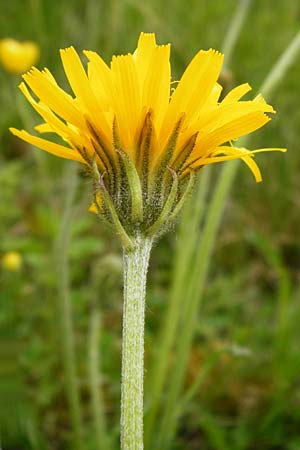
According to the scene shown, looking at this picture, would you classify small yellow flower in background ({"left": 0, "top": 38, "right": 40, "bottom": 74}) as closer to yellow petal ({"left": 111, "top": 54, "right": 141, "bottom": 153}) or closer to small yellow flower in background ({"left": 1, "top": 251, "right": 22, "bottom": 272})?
small yellow flower in background ({"left": 1, "top": 251, "right": 22, "bottom": 272})

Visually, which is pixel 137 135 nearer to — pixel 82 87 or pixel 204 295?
pixel 82 87

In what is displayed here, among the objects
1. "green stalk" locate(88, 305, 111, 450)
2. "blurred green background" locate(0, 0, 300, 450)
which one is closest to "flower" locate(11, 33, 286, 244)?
"blurred green background" locate(0, 0, 300, 450)

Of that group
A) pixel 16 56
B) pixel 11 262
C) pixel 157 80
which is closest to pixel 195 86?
pixel 157 80

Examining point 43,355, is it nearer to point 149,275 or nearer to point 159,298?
point 159,298

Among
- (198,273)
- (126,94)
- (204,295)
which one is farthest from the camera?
(204,295)

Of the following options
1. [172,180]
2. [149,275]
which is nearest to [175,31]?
[149,275]
